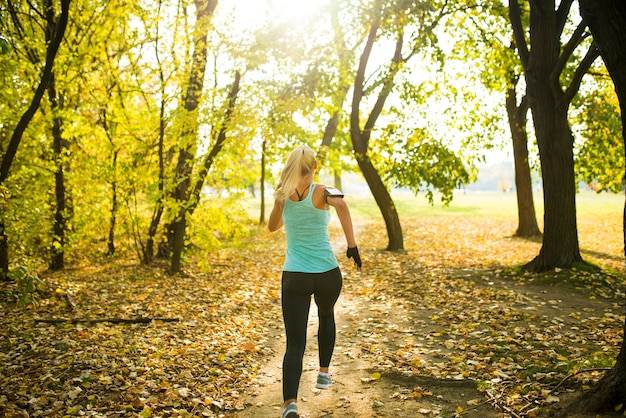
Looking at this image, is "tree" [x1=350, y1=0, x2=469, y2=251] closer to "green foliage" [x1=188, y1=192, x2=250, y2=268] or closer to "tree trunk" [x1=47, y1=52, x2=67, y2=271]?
"green foliage" [x1=188, y1=192, x2=250, y2=268]

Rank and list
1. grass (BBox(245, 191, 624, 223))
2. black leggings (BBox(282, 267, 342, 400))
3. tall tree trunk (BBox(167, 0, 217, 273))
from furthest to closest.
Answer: grass (BBox(245, 191, 624, 223)) → tall tree trunk (BBox(167, 0, 217, 273)) → black leggings (BBox(282, 267, 342, 400))

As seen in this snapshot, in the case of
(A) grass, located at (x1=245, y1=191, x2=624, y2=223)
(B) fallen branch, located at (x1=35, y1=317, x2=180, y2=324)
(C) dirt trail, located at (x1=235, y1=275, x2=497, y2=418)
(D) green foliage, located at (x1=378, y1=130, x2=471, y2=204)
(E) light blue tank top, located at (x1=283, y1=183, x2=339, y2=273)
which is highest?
(D) green foliage, located at (x1=378, y1=130, x2=471, y2=204)

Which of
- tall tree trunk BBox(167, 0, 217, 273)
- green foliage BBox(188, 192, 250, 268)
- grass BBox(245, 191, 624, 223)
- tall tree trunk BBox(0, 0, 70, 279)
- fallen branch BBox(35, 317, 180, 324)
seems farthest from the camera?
grass BBox(245, 191, 624, 223)

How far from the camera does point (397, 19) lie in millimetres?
14016

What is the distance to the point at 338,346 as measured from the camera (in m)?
7.31

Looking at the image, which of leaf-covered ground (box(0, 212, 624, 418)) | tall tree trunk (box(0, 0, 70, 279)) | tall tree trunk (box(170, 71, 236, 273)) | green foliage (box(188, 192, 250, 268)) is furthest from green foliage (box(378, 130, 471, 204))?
tall tree trunk (box(0, 0, 70, 279))

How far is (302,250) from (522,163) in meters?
16.9

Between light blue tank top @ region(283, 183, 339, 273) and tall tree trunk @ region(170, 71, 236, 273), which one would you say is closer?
light blue tank top @ region(283, 183, 339, 273)

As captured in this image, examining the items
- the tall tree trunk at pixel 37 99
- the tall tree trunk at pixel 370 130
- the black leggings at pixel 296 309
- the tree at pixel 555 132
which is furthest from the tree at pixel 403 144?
the black leggings at pixel 296 309

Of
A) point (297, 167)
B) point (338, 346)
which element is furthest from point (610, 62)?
point (338, 346)

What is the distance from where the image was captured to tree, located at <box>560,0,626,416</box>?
12.5 feet

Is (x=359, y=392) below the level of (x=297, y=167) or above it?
below

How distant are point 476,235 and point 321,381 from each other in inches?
729

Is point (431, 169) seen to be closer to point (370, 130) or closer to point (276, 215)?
point (370, 130)
